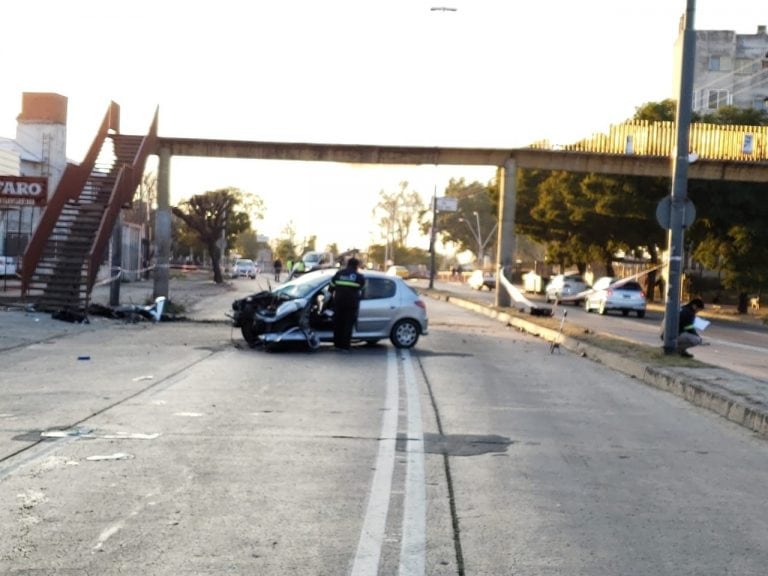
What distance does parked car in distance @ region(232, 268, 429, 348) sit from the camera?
19.5m

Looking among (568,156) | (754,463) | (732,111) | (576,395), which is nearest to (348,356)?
(576,395)

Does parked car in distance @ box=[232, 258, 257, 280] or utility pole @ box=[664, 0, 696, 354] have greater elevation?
utility pole @ box=[664, 0, 696, 354]

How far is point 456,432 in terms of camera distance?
413 inches

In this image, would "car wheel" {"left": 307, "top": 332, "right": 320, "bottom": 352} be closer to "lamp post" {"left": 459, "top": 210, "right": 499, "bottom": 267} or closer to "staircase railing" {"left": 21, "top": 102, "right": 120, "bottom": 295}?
"staircase railing" {"left": 21, "top": 102, "right": 120, "bottom": 295}

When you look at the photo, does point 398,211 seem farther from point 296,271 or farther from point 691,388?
point 691,388

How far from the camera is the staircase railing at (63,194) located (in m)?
26.8

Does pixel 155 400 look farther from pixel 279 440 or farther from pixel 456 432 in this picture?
pixel 456 432

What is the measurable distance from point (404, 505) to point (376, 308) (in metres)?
12.9

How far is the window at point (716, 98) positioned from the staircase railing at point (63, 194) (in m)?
71.4

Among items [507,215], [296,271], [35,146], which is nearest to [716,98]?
[507,215]

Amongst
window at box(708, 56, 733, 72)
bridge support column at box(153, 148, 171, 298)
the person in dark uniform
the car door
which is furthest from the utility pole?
Answer: window at box(708, 56, 733, 72)

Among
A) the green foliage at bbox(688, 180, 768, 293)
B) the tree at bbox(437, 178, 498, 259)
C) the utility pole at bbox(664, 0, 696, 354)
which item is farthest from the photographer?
the tree at bbox(437, 178, 498, 259)

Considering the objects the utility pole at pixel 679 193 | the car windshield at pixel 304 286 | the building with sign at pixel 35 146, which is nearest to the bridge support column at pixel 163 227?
the building with sign at pixel 35 146

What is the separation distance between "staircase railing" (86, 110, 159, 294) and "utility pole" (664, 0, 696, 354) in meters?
14.4
